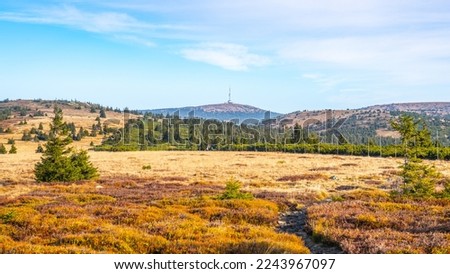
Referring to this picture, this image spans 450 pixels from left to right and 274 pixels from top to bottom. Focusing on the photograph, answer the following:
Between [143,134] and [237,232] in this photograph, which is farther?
[143,134]

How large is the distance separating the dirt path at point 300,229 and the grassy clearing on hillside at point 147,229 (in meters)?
0.55

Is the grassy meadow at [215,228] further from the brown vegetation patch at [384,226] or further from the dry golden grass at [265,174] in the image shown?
the dry golden grass at [265,174]

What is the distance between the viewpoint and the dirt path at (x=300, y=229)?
44.7 ft

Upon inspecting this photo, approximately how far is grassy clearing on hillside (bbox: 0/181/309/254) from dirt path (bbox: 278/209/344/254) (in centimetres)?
55

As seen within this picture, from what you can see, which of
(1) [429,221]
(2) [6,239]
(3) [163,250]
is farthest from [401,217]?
(2) [6,239]

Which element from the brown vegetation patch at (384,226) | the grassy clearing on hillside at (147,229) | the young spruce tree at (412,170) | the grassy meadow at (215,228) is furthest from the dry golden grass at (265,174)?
the grassy clearing on hillside at (147,229)

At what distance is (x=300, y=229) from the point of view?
1775 cm

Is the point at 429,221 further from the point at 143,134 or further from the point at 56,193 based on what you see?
the point at 143,134

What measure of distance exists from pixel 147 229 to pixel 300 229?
6683mm

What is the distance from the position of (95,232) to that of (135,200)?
37.3 feet

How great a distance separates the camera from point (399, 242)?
13195 mm

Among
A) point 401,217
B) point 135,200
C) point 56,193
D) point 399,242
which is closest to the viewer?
point 399,242

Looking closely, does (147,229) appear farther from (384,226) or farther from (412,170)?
(412,170)
